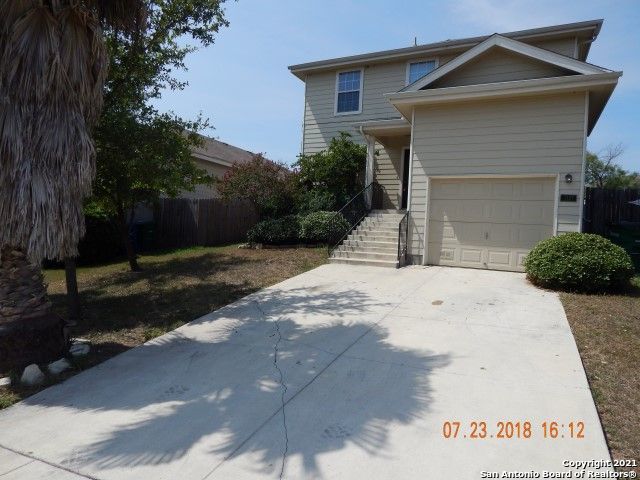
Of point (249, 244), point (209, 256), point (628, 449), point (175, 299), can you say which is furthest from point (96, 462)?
point (249, 244)

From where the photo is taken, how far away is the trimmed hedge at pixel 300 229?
518 inches

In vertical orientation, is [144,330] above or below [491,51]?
below

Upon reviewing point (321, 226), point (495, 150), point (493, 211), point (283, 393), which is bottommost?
point (283, 393)

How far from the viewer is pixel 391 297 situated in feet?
26.0

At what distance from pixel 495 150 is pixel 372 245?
3.92 meters

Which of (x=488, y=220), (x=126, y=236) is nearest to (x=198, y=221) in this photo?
(x=126, y=236)

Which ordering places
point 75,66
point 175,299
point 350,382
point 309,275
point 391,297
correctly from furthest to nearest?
point 309,275
point 175,299
point 391,297
point 75,66
point 350,382

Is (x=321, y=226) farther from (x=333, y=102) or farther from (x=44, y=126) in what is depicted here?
(x=44, y=126)

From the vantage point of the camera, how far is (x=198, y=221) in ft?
55.9

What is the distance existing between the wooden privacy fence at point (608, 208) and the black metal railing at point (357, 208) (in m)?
6.38

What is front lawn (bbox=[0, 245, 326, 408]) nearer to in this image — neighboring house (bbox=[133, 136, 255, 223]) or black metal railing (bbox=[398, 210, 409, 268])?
black metal railing (bbox=[398, 210, 409, 268])

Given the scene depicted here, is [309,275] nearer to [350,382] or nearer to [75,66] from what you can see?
[350,382]

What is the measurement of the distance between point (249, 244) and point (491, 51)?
932cm

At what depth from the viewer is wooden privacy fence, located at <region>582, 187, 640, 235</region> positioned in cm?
1273
